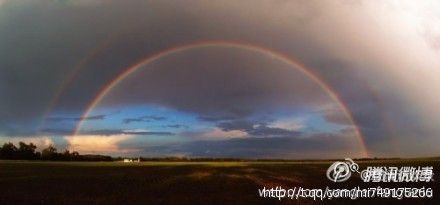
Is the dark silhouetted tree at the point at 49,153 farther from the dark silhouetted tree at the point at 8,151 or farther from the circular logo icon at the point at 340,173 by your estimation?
the circular logo icon at the point at 340,173

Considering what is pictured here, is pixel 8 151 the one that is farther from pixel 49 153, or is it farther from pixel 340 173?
pixel 340 173

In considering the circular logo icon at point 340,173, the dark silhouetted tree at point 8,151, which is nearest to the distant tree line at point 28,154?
the dark silhouetted tree at point 8,151

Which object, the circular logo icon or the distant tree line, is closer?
the circular logo icon

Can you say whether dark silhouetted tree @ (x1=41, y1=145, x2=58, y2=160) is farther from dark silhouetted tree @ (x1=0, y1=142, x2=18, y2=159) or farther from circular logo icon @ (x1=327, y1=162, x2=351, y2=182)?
circular logo icon @ (x1=327, y1=162, x2=351, y2=182)

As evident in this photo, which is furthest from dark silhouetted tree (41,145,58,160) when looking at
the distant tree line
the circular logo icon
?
the circular logo icon

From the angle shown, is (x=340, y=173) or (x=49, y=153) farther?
(x=49, y=153)

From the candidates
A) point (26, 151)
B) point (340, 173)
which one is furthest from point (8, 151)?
point (340, 173)

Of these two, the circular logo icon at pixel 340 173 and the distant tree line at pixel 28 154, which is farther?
the distant tree line at pixel 28 154

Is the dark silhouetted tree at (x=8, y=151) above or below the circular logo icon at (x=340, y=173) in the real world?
above

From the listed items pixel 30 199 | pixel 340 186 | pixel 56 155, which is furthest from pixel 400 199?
pixel 56 155

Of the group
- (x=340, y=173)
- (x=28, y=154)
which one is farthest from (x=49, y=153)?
(x=340, y=173)

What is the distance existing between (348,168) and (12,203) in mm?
38439

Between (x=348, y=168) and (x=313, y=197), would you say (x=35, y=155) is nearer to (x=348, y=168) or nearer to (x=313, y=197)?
(x=348, y=168)

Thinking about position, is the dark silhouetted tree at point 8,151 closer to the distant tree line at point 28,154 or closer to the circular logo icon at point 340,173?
the distant tree line at point 28,154
